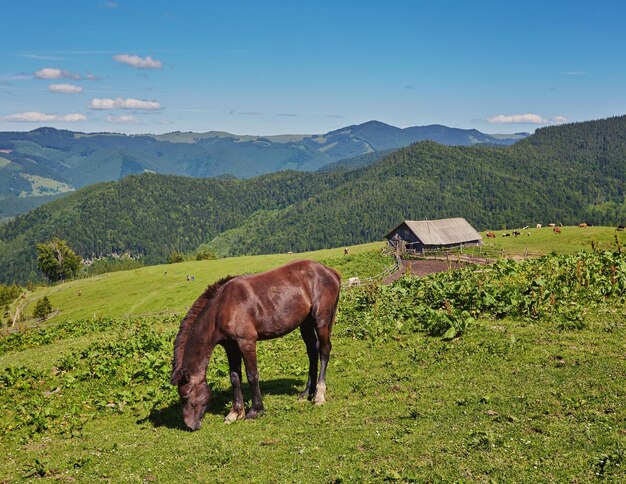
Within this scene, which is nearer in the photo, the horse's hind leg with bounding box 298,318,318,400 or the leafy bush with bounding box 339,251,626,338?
the horse's hind leg with bounding box 298,318,318,400

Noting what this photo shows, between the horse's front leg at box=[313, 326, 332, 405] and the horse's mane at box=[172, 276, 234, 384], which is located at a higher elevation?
the horse's mane at box=[172, 276, 234, 384]

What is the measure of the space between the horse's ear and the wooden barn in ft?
226

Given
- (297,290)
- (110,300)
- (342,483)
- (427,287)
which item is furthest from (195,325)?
(110,300)

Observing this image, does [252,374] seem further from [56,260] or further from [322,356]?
[56,260]

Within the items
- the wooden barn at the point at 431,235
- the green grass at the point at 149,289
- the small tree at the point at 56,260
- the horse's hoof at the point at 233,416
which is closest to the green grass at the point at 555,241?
the wooden barn at the point at 431,235

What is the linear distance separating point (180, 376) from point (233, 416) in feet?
6.01

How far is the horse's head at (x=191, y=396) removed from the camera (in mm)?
12719

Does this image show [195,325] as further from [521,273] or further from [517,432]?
[521,273]

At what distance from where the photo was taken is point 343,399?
45.4ft

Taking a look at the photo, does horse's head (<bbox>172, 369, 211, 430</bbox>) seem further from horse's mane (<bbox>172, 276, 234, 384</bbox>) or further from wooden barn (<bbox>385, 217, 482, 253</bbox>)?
wooden barn (<bbox>385, 217, 482, 253</bbox>)

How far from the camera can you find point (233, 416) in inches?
519

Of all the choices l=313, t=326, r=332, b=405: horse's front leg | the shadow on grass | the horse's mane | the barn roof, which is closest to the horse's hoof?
the shadow on grass

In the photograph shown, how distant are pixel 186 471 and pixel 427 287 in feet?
57.0

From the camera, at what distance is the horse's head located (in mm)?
12719
